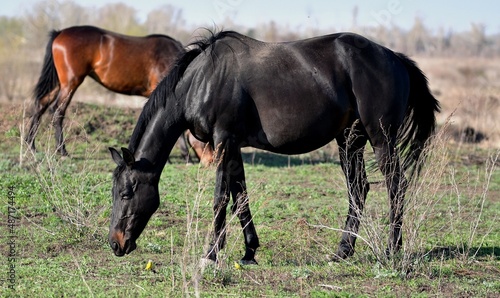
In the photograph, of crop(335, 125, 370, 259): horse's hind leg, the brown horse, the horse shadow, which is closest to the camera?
crop(335, 125, 370, 259): horse's hind leg

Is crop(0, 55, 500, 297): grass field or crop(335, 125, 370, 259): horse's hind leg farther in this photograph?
crop(335, 125, 370, 259): horse's hind leg

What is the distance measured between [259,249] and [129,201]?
4.97 ft

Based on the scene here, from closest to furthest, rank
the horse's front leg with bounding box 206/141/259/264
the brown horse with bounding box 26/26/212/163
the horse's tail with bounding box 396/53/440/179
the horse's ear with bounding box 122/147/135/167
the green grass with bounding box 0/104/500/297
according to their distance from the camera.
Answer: the green grass with bounding box 0/104/500/297, the horse's ear with bounding box 122/147/135/167, the horse's front leg with bounding box 206/141/259/264, the horse's tail with bounding box 396/53/440/179, the brown horse with bounding box 26/26/212/163

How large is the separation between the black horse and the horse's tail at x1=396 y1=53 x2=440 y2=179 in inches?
6.6

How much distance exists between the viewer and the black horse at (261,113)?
6.28m

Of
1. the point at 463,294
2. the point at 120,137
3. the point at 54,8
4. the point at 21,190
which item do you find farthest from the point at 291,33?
the point at 463,294

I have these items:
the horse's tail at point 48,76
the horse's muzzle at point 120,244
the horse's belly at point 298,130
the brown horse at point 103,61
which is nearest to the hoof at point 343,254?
the horse's belly at point 298,130

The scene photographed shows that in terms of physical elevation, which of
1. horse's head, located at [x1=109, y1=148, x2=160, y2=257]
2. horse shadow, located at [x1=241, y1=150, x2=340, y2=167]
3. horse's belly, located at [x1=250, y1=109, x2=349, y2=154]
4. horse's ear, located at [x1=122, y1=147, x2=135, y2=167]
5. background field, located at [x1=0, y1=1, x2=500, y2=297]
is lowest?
horse shadow, located at [x1=241, y1=150, x2=340, y2=167]

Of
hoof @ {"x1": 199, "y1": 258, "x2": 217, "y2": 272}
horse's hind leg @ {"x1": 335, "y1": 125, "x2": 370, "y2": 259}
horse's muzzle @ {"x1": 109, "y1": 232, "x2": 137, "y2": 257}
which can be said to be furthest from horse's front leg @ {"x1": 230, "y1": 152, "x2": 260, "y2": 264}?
horse's muzzle @ {"x1": 109, "y1": 232, "x2": 137, "y2": 257}

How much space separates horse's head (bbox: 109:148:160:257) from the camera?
6141 millimetres

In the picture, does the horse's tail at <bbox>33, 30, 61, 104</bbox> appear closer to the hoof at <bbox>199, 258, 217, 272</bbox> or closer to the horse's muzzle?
the horse's muzzle

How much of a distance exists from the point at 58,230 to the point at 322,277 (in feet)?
9.66

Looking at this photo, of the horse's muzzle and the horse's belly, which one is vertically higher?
the horse's belly

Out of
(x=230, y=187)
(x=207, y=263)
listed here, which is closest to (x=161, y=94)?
(x=230, y=187)
